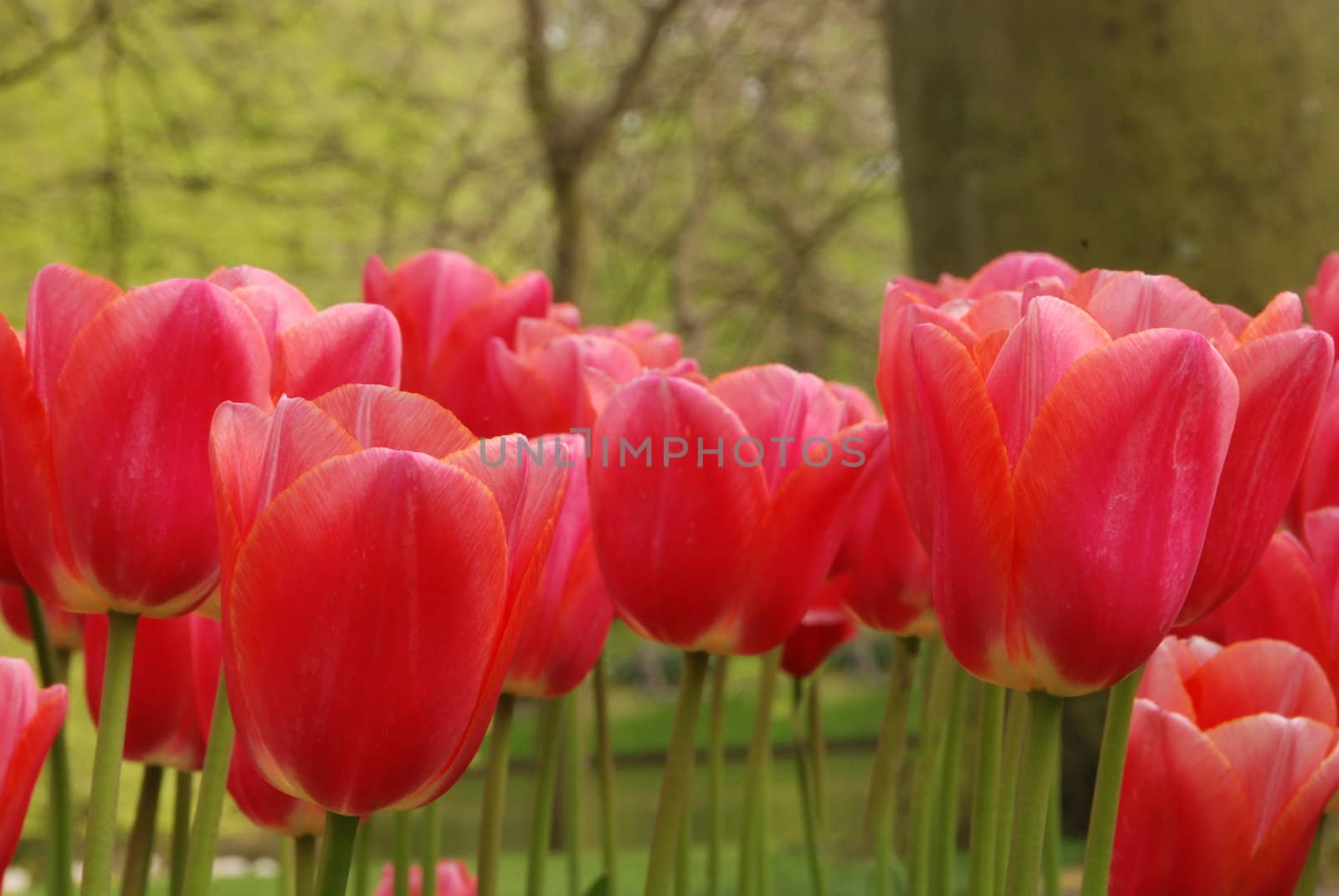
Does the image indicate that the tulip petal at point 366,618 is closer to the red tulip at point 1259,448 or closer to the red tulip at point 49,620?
the red tulip at point 1259,448

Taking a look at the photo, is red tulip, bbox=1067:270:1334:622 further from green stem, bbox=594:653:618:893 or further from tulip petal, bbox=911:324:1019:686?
green stem, bbox=594:653:618:893

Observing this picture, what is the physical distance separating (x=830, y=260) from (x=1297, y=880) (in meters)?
9.67

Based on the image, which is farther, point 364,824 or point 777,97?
point 777,97

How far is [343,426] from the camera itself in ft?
1.54

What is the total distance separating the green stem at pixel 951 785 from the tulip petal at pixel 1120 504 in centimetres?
28

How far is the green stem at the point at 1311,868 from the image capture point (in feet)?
1.85

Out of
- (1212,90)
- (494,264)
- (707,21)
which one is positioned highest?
(707,21)

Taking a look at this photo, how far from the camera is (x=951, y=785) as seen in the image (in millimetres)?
774

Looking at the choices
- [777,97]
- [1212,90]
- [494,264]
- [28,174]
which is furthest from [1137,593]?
[28,174]

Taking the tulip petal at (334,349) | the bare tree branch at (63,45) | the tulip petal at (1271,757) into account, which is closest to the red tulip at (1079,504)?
the tulip petal at (1271,757)

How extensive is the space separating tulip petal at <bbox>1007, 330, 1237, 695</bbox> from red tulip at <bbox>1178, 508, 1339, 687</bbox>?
169mm

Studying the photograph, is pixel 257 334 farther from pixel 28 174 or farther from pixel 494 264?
pixel 28 174

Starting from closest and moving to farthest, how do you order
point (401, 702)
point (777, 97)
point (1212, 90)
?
point (401, 702) < point (1212, 90) < point (777, 97)

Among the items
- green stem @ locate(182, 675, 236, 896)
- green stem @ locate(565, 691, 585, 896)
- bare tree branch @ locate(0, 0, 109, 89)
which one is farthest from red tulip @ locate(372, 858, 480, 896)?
bare tree branch @ locate(0, 0, 109, 89)
